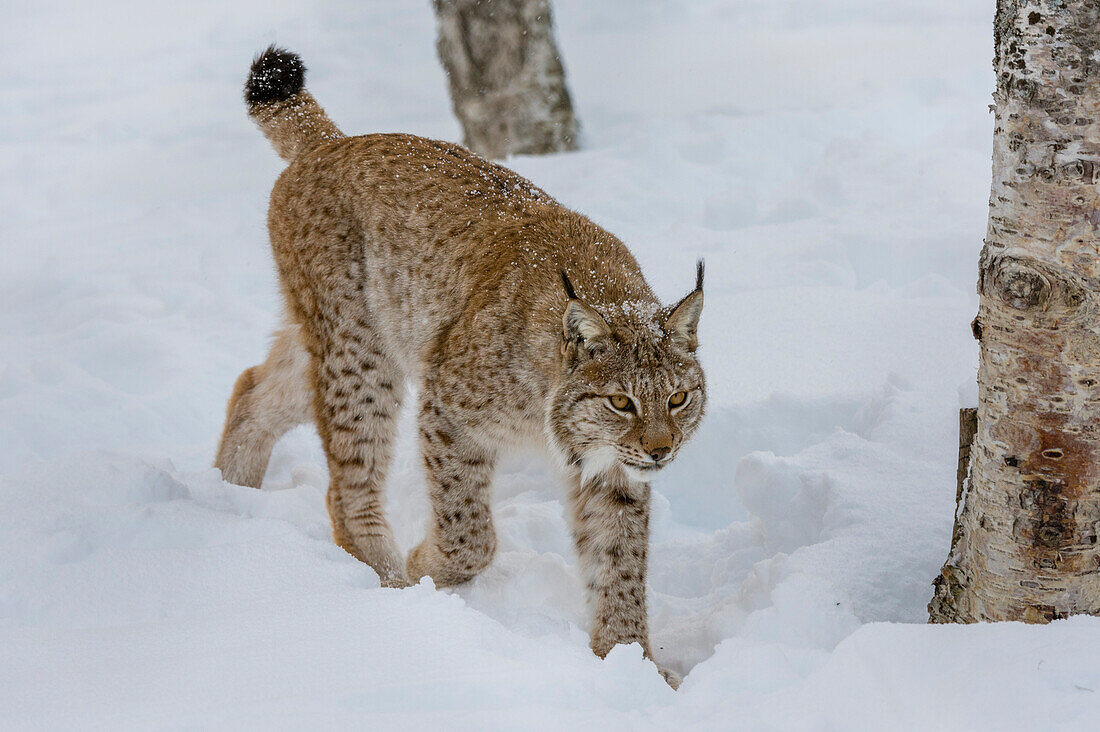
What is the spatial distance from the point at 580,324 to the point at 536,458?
0.80 metres

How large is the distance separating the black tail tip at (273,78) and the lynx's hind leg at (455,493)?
5.50ft

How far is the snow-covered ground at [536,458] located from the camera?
239 cm

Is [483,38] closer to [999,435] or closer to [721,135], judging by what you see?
[721,135]

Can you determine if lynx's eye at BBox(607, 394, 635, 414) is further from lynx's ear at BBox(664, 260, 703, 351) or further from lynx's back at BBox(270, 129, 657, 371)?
lynx's back at BBox(270, 129, 657, 371)

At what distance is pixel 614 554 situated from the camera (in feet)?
12.1

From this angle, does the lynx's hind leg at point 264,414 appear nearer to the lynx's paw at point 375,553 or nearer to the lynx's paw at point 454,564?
the lynx's paw at point 375,553

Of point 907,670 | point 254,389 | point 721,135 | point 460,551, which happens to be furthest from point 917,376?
point 721,135

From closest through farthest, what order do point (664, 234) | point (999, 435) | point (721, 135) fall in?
point (999, 435) → point (664, 234) → point (721, 135)

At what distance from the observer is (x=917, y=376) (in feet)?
15.7

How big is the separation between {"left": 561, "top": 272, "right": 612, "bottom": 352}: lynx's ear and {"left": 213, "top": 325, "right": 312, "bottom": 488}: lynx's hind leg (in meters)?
1.74

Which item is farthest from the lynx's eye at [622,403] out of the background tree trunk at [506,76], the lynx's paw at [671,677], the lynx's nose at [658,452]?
the background tree trunk at [506,76]

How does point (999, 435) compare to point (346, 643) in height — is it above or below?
above

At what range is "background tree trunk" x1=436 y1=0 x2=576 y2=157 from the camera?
29.5 feet

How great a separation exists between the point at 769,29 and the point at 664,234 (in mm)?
7403
